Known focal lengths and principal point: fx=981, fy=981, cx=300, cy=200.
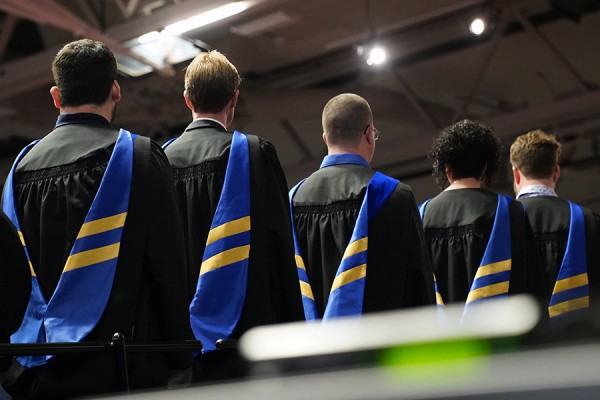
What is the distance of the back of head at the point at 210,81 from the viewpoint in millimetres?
3393

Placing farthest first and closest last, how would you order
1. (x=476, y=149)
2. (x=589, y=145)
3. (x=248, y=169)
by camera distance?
(x=589, y=145) → (x=476, y=149) → (x=248, y=169)

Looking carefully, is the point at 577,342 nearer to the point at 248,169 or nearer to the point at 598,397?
the point at 598,397

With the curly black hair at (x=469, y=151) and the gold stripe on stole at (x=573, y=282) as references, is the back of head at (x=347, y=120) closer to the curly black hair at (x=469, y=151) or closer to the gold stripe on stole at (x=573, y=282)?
the curly black hair at (x=469, y=151)

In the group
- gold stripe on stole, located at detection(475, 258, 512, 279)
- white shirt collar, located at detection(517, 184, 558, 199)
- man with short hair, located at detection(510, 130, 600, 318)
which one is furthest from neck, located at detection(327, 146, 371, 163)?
white shirt collar, located at detection(517, 184, 558, 199)

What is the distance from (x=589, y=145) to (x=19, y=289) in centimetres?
1063

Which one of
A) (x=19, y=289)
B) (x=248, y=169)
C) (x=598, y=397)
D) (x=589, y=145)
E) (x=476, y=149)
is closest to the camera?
(x=598, y=397)

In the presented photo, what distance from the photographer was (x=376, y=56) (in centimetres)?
884

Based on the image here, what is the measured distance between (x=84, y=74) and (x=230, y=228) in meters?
0.64

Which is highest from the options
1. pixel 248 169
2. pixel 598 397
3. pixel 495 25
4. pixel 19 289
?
pixel 495 25

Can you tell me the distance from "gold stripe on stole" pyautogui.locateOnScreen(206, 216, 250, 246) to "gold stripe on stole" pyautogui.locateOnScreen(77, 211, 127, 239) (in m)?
0.51

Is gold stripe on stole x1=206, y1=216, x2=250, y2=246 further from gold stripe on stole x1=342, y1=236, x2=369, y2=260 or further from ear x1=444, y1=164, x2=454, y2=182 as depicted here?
ear x1=444, y1=164, x2=454, y2=182

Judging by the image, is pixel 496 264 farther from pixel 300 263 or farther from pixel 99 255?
pixel 99 255

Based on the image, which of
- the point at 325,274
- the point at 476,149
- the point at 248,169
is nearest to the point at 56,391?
the point at 248,169

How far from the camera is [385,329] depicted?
0.61 m
